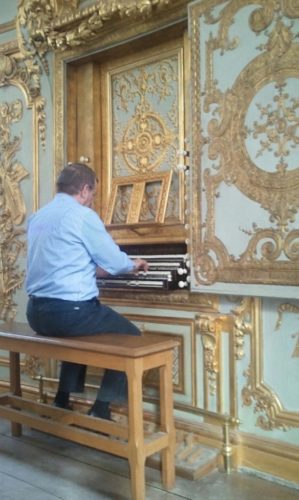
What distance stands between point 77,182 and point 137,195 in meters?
0.85

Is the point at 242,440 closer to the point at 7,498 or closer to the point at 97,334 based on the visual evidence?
the point at 97,334

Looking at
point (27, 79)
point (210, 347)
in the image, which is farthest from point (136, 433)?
point (27, 79)

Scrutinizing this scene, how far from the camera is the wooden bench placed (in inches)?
94.2

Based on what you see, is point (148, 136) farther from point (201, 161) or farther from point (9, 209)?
point (9, 209)

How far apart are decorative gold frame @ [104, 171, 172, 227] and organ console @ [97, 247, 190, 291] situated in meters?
0.32

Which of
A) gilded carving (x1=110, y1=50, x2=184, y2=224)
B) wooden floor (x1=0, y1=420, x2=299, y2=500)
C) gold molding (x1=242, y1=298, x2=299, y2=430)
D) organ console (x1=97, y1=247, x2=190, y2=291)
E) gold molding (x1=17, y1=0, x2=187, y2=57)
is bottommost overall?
wooden floor (x1=0, y1=420, x2=299, y2=500)

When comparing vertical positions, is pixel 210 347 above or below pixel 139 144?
below

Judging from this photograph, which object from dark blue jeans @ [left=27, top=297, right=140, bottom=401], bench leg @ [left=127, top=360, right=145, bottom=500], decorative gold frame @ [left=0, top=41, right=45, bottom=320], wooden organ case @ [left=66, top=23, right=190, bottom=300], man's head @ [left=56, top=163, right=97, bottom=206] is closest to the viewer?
bench leg @ [left=127, top=360, right=145, bottom=500]

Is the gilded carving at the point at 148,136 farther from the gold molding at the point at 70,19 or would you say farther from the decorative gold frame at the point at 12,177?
the decorative gold frame at the point at 12,177

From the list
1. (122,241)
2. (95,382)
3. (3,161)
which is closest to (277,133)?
(122,241)

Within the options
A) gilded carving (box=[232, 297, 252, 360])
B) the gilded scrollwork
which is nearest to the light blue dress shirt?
gilded carving (box=[232, 297, 252, 360])

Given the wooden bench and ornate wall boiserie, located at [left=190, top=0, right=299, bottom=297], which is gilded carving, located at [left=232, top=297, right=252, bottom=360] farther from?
the wooden bench

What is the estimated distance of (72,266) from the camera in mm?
2703

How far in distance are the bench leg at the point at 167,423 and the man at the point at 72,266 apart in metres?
0.25
